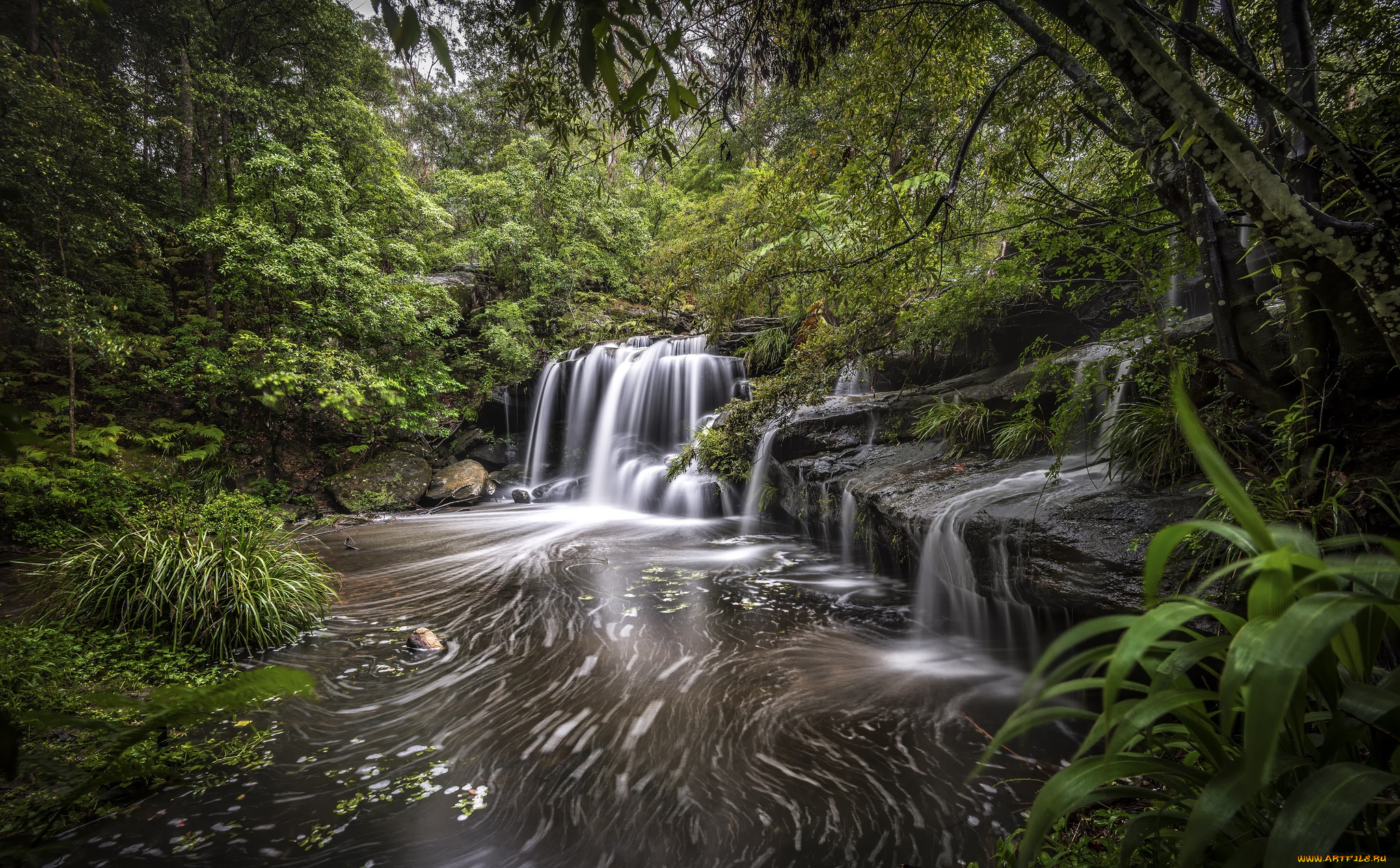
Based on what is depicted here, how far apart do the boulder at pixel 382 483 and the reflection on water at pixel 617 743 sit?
6143 millimetres

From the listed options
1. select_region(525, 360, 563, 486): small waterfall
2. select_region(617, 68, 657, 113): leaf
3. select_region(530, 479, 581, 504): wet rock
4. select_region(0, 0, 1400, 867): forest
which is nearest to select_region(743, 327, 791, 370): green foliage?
select_region(0, 0, 1400, 867): forest

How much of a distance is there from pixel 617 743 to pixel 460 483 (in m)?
10.5

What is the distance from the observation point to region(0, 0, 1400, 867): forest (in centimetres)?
125

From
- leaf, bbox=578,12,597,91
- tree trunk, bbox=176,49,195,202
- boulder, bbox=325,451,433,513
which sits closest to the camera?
leaf, bbox=578,12,597,91

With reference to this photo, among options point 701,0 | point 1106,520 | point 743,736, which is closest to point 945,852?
point 743,736

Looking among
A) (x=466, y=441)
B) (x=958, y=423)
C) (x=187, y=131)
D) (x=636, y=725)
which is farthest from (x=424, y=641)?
(x=187, y=131)

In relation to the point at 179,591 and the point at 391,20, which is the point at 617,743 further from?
the point at 179,591

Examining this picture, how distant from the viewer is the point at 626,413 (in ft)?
44.5

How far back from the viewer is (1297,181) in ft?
9.15

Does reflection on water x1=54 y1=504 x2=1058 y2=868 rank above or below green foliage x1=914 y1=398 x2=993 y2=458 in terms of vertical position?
below

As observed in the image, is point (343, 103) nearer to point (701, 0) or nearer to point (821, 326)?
point (821, 326)

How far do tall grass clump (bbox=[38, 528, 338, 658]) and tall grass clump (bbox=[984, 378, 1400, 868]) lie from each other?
17.1 feet

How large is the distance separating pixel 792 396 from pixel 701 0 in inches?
176

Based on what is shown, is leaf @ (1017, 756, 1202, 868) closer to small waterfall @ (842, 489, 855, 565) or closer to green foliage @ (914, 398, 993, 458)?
small waterfall @ (842, 489, 855, 565)
